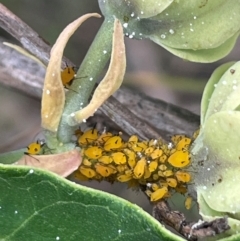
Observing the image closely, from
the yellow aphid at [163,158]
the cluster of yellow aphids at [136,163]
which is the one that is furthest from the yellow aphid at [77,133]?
the yellow aphid at [163,158]

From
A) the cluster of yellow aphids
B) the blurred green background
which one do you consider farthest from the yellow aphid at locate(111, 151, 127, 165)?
the blurred green background

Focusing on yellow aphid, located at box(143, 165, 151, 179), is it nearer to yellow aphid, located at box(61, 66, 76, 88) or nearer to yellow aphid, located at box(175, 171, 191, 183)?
yellow aphid, located at box(175, 171, 191, 183)

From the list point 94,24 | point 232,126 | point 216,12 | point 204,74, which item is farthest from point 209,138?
point 94,24

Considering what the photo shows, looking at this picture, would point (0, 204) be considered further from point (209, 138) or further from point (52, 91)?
point (209, 138)

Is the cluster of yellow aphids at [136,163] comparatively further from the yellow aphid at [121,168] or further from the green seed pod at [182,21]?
the green seed pod at [182,21]

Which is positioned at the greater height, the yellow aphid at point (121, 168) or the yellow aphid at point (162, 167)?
the yellow aphid at point (162, 167)

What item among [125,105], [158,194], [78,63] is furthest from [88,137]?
[78,63]
